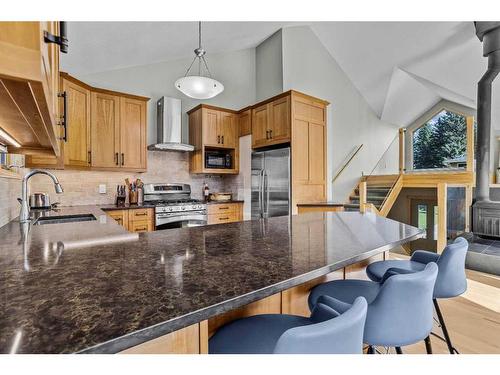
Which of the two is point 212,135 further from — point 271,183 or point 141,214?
point 141,214

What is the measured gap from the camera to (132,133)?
12.2 feet

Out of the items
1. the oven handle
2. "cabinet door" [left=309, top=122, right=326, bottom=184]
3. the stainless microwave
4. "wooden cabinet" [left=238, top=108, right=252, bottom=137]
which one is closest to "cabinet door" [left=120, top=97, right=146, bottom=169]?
the oven handle

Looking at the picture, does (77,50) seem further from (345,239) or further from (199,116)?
(345,239)

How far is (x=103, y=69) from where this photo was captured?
12.2ft

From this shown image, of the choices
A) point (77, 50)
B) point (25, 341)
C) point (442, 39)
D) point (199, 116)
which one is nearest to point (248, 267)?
point (25, 341)

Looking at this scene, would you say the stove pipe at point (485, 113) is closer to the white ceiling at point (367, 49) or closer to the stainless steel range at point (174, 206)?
the white ceiling at point (367, 49)

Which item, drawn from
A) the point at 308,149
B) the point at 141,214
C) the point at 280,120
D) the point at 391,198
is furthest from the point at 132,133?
the point at 391,198

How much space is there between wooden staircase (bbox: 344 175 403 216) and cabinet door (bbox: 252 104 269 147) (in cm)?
260

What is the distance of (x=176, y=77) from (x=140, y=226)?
2554 millimetres

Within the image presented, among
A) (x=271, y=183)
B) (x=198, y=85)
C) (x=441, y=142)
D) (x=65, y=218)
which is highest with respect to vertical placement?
(x=441, y=142)

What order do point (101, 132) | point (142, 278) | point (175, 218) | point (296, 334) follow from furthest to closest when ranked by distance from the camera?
point (175, 218) < point (101, 132) < point (142, 278) < point (296, 334)

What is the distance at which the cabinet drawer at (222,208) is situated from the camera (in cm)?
409

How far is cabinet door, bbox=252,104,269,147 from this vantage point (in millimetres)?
4043
